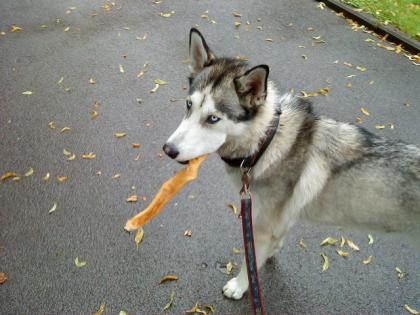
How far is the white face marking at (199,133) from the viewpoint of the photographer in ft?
7.88

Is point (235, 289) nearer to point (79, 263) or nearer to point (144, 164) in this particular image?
point (79, 263)

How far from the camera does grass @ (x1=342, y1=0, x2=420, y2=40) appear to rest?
706 centimetres

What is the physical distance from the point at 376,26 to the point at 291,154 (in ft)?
19.7

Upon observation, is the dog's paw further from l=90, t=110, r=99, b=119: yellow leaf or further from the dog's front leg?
l=90, t=110, r=99, b=119: yellow leaf

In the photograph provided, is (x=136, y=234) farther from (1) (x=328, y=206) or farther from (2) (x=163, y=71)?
(2) (x=163, y=71)

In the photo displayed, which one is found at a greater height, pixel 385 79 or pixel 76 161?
pixel 385 79

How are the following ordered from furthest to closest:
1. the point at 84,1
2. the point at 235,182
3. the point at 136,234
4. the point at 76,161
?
the point at 84,1, the point at 76,161, the point at 136,234, the point at 235,182

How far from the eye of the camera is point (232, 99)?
→ 2.43 metres

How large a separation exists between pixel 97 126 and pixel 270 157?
3.16 metres

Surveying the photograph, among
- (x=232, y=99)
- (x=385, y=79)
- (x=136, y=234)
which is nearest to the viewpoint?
(x=232, y=99)

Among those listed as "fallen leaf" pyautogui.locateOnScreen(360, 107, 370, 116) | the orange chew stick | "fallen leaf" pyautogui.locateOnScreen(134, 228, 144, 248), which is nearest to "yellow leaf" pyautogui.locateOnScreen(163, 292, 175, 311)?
"fallen leaf" pyautogui.locateOnScreen(134, 228, 144, 248)

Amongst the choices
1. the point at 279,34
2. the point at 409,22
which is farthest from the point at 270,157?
the point at 409,22

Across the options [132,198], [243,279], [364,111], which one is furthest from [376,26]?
[243,279]

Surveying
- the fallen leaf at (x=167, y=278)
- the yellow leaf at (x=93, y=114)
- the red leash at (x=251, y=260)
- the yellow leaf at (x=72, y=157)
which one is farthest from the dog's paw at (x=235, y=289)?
the yellow leaf at (x=93, y=114)
